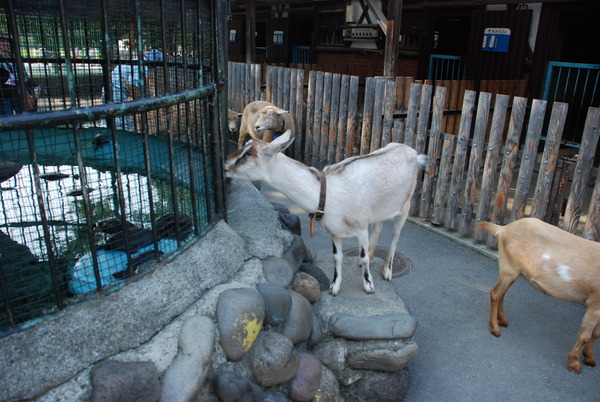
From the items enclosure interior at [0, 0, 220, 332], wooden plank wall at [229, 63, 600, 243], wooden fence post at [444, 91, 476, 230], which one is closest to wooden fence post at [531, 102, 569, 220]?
wooden plank wall at [229, 63, 600, 243]

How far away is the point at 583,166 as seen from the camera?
4801 millimetres

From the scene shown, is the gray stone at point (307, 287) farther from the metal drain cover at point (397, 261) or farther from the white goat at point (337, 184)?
the metal drain cover at point (397, 261)

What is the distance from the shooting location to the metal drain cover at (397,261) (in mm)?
5152

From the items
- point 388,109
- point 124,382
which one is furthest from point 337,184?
point 388,109

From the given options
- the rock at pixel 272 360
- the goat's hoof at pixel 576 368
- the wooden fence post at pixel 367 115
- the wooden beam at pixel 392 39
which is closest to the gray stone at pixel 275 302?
the rock at pixel 272 360

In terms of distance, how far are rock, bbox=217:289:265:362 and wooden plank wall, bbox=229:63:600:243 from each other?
3483 millimetres

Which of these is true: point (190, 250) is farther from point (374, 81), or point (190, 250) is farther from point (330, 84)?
point (330, 84)

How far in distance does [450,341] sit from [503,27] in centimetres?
686

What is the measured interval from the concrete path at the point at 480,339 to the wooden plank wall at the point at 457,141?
78cm

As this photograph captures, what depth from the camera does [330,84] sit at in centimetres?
765

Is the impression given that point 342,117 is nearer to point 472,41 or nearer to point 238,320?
point 472,41

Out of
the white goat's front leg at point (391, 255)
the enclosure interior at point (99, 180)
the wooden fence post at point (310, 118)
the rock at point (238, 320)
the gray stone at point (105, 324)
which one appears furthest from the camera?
the wooden fence post at point (310, 118)

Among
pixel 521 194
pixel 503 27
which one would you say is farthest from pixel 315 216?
pixel 503 27

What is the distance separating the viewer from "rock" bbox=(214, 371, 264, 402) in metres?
2.78
